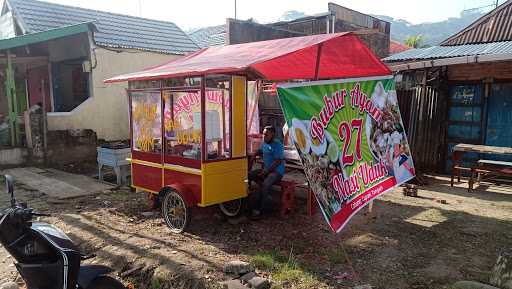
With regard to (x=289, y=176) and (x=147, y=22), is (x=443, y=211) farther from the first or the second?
(x=147, y=22)

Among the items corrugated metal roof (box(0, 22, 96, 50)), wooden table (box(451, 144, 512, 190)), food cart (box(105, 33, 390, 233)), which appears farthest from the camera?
Result: corrugated metal roof (box(0, 22, 96, 50))

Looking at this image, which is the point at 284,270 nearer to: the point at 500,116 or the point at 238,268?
the point at 238,268

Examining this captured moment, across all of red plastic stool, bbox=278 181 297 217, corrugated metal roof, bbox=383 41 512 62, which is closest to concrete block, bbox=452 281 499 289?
red plastic stool, bbox=278 181 297 217

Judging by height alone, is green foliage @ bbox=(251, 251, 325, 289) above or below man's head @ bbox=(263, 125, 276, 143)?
below

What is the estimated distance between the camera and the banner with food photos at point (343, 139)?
4.01m

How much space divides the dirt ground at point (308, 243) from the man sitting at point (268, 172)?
23cm

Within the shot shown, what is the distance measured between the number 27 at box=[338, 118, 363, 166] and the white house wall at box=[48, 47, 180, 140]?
29.2 feet

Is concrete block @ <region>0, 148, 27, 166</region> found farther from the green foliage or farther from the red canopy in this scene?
the green foliage

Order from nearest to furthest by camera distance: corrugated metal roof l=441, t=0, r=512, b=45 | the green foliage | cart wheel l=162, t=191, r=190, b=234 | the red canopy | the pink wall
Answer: the green foliage
the red canopy
cart wheel l=162, t=191, r=190, b=234
corrugated metal roof l=441, t=0, r=512, b=45
the pink wall

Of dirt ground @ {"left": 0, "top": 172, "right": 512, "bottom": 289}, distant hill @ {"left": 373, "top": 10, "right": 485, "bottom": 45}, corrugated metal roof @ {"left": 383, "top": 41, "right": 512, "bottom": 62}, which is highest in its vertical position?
distant hill @ {"left": 373, "top": 10, "right": 485, "bottom": 45}

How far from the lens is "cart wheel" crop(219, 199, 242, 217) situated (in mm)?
6059

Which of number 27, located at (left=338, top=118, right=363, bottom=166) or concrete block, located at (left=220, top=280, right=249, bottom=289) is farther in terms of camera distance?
number 27, located at (left=338, top=118, right=363, bottom=166)

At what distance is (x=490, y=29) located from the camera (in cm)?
1077

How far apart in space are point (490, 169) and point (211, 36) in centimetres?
1411
